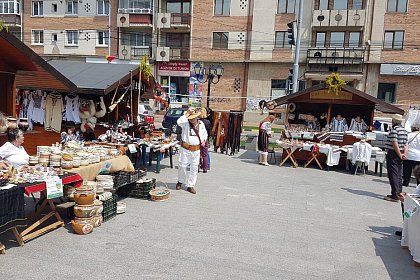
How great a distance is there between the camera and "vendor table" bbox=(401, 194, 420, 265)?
16.1 feet

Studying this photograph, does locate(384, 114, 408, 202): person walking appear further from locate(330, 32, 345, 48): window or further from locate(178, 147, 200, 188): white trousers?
locate(330, 32, 345, 48): window

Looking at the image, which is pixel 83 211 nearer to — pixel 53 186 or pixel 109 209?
pixel 53 186

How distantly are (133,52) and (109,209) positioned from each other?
26.9m

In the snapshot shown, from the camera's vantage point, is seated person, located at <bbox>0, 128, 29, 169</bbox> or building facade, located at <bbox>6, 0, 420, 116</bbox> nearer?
seated person, located at <bbox>0, 128, 29, 169</bbox>

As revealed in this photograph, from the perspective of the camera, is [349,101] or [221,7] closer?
[349,101]

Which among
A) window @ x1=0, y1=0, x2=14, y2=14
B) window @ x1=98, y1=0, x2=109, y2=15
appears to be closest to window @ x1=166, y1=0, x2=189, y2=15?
window @ x1=98, y1=0, x2=109, y2=15

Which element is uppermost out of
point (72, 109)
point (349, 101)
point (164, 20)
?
point (164, 20)

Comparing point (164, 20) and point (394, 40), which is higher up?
point (164, 20)

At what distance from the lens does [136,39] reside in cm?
3158

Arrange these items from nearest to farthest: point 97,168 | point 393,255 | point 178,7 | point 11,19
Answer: point 393,255 < point 97,168 < point 178,7 < point 11,19

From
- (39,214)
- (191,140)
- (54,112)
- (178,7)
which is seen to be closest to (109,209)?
(39,214)

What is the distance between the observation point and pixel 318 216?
7.05 m

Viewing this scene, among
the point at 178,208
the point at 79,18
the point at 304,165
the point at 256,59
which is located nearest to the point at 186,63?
the point at 256,59

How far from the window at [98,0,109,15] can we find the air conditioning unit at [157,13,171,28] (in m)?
4.85
